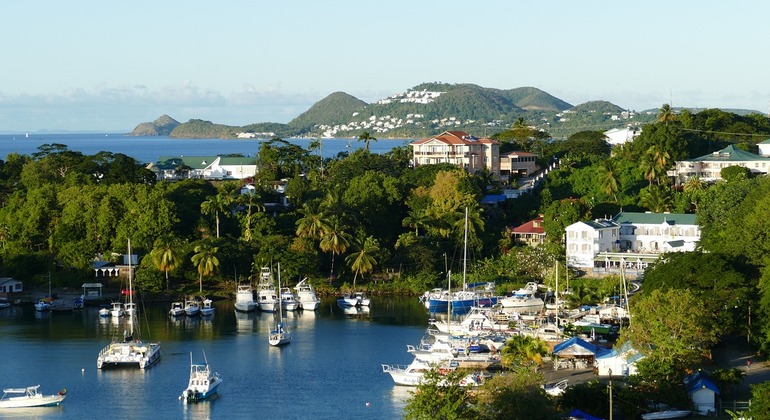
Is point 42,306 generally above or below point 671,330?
below

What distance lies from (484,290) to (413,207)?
11811 mm

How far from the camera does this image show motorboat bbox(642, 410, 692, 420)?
115 feet

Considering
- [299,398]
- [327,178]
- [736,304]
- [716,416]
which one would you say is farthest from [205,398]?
[327,178]

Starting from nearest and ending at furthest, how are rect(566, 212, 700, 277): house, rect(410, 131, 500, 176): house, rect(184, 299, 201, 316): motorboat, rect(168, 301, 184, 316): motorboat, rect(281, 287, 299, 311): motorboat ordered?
1. rect(184, 299, 201, 316): motorboat
2. rect(168, 301, 184, 316): motorboat
3. rect(281, 287, 299, 311): motorboat
4. rect(566, 212, 700, 277): house
5. rect(410, 131, 500, 176): house

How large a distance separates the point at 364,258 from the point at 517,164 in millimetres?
25324

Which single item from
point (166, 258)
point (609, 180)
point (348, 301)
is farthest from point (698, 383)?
point (609, 180)

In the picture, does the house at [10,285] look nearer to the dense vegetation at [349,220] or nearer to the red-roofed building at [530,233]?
the dense vegetation at [349,220]

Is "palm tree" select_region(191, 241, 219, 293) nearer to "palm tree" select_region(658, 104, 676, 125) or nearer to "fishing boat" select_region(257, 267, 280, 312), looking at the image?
"fishing boat" select_region(257, 267, 280, 312)

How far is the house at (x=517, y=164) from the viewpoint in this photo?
8481cm

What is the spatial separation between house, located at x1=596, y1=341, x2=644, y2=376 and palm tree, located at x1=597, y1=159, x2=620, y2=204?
31765mm

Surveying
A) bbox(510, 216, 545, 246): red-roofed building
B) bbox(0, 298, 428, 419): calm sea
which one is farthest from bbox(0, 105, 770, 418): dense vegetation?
bbox(0, 298, 428, 419): calm sea

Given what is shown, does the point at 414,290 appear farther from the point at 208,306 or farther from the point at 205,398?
the point at 205,398

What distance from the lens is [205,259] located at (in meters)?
62.0

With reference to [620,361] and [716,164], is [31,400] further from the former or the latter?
[716,164]
